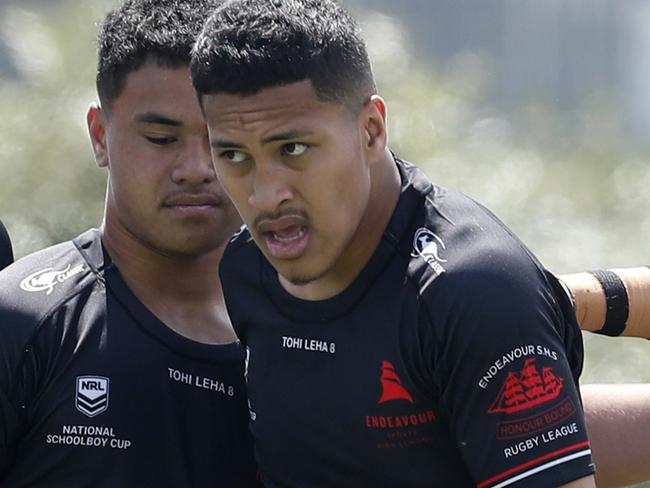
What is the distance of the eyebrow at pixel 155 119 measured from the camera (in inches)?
141

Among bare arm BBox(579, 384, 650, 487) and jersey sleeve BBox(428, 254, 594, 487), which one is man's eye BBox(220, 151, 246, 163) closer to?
jersey sleeve BBox(428, 254, 594, 487)

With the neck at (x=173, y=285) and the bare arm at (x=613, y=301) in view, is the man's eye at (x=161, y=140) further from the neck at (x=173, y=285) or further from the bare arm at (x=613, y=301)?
the bare arm at (x=613, y=301)

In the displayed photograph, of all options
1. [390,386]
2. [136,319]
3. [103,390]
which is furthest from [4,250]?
[390,386]

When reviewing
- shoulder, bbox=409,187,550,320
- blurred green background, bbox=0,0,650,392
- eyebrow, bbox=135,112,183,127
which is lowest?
shoulder, bbox=409,187,550,320

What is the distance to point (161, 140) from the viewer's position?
363cm

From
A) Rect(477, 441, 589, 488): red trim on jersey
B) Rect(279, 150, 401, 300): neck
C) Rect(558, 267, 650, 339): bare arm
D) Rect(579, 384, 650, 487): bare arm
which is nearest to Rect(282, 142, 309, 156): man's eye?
Rect(279, 150, 401, 300): neck

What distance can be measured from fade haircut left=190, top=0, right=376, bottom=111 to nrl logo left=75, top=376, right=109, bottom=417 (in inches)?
32.1

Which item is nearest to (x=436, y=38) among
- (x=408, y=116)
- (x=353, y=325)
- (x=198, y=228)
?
(x=408, y=116)

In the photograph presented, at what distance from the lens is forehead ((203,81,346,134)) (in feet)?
9.94

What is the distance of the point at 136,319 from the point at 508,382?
→ 114 centimetres

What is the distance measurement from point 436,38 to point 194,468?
15.4 ft

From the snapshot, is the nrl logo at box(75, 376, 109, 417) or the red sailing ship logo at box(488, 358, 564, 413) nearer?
the red sailing ship logo at box(488, 358, 564, 413)

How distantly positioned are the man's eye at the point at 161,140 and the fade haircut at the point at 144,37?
0.16 m

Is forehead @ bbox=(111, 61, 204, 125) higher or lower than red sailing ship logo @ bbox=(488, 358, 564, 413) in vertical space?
higher
